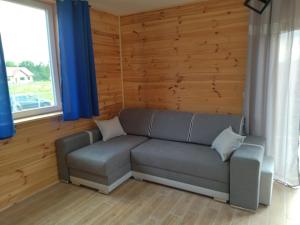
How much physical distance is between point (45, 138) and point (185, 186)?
1783mm

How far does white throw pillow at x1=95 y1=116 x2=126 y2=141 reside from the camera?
3176 millimetres

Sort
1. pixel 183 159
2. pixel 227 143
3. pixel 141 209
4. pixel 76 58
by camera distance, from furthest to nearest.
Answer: pixel 76 58 → pixel 183 159 → pixel 227 143 → pixel 141 209

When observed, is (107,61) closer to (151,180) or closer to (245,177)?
(151,180)

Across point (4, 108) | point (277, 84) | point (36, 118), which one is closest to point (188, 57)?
point (277, 84)

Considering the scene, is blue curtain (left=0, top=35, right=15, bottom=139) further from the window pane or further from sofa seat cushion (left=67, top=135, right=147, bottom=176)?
sofa seat cushion (left=67, top=135, right=147, bottom=176)

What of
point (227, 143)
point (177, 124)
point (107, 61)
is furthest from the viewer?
point (107, 61)

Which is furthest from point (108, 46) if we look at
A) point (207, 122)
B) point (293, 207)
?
point (293, 207)

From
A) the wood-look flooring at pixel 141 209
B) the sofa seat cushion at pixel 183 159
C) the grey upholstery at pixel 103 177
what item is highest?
the sofa seat cushion at pixel 183 159

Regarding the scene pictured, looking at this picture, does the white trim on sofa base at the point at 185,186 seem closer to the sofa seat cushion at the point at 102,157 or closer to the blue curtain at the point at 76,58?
the sofa seat cushion at the point at 102,157

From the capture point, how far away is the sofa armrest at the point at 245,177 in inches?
82.4

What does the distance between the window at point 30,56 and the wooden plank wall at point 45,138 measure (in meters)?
0.25

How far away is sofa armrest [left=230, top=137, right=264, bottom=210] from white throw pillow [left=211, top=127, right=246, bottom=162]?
9cm

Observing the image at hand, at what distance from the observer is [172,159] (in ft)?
8.38

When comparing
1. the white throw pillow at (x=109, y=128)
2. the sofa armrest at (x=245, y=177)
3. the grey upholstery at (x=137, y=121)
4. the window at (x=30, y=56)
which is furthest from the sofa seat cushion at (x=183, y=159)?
the window at (x=30, y=56)
